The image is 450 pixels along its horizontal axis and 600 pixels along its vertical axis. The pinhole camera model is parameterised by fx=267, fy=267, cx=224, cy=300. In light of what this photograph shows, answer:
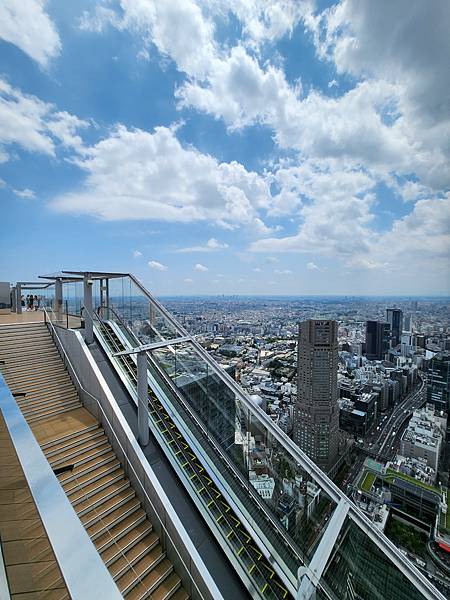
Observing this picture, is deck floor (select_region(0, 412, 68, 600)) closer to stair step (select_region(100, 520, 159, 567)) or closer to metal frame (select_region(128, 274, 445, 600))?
stair step (select_region(100, 520, 159, 567))

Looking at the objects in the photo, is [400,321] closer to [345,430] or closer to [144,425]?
[345,430]

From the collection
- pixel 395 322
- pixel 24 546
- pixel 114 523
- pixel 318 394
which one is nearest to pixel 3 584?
pixel 24 546

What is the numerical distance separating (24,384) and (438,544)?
12877 mm

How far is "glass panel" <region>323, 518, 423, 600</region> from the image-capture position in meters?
2.33

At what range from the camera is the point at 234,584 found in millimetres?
2801

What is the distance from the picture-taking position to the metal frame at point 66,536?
740 mm

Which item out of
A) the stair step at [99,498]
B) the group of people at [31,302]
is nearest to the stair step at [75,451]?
the stair step at [99,498]

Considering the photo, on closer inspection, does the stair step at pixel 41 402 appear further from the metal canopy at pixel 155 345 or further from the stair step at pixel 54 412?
the metal canopy at pixel 155 345

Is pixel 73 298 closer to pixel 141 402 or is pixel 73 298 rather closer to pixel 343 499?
pixel 141 402

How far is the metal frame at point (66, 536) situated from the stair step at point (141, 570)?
256 cm

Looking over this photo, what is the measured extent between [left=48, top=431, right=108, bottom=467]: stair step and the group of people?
8006 millimetres

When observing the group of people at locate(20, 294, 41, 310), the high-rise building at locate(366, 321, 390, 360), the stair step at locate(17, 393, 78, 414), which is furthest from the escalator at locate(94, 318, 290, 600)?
the high-rise building at locate(366, 321, 390, 360)

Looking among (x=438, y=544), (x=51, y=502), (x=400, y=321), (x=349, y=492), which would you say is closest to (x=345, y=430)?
(x=349, y=492)

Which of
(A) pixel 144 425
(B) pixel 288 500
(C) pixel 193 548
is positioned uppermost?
(A) pixel 144 425
